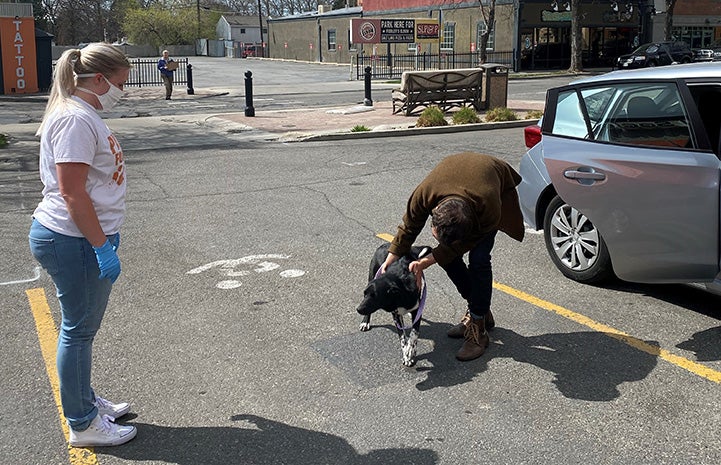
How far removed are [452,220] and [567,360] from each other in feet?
4.05

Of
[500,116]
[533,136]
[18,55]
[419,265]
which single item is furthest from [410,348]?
[18,55]

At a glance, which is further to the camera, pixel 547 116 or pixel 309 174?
pixel 309 174

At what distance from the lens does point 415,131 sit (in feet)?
52.4

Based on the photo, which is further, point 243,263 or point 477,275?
point 243,263

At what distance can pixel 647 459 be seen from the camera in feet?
10.6

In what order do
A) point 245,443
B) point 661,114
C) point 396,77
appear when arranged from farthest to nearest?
point 396,77 < point 661,114 < point 245,443

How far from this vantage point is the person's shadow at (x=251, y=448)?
331cm

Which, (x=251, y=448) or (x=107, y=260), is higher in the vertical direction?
(x=107, y=260)

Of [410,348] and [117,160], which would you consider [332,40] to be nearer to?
[410,348]

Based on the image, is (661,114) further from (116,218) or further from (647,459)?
(116,218)

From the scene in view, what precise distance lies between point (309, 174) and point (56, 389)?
710 centimetres

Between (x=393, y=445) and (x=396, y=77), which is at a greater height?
(x=396, y=77)

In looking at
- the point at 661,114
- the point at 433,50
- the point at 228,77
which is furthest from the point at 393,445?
the point at 433,50

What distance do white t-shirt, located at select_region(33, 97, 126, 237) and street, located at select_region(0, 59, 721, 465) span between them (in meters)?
1.11
